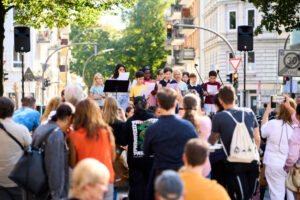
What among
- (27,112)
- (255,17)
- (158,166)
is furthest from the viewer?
(255,17)

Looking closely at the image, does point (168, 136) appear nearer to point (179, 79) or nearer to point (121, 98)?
point (179, 79)

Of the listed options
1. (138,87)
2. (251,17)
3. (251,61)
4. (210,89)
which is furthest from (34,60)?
(138,87)

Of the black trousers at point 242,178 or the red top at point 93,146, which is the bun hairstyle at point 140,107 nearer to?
the black trousers at point 242,178

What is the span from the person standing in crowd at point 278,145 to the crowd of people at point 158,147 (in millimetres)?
15

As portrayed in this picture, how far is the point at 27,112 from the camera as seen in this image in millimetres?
10680

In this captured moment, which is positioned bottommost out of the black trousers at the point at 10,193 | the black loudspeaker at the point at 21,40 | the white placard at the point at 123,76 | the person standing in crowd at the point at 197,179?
the black trousers at the point at 10,193

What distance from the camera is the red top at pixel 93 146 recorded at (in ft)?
26.1

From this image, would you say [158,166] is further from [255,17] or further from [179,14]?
[179,14]

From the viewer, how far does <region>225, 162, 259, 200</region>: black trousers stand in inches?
370

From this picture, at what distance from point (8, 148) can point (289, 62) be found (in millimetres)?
9820

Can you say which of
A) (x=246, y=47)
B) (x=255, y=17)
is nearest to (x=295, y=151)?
(x=246, y=47)

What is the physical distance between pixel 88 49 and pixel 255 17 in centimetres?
2999

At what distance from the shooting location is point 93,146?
7.96 meters

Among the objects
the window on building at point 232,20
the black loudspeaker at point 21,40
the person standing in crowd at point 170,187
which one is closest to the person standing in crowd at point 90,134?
the person standing in crowd at point 170,187
